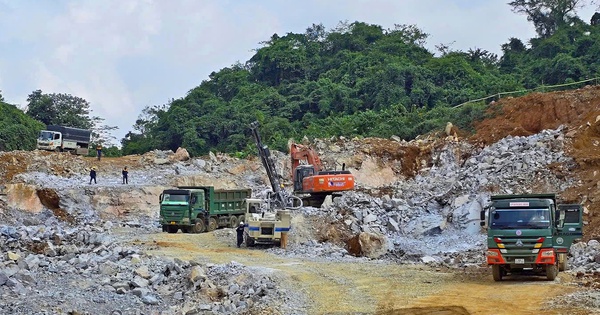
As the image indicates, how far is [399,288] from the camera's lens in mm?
19391

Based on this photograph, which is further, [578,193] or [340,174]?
[340,174]

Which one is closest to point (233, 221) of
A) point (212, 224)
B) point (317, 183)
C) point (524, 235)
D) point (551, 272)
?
point (212, 224)

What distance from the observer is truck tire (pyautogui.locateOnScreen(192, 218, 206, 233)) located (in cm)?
3499

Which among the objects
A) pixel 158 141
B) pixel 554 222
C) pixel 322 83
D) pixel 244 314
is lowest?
pixel 244 314

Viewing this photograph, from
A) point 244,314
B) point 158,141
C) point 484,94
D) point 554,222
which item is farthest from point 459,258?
point 158,141

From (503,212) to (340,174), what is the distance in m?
17.9

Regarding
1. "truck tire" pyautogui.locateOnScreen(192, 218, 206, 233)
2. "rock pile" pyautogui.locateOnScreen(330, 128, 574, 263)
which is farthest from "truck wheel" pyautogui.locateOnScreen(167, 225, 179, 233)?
"rock pile" pyautogui.locateOnScreen(330, 128, 574, 263)

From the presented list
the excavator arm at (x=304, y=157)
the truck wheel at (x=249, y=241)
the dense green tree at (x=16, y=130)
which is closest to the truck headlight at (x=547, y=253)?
the truck wheel at (x=249, y=241)

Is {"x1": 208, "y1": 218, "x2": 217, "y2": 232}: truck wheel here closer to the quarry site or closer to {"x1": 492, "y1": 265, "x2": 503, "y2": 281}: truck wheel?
the quarry site

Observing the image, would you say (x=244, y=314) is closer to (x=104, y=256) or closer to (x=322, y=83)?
(x=104, y=256)

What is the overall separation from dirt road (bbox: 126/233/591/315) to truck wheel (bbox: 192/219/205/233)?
7.85 metres

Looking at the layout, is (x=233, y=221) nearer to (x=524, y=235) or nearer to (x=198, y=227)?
(x=198, y=227)

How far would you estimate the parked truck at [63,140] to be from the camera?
53.3 m

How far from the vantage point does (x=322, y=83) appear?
72.0 m
